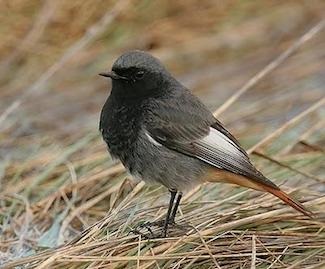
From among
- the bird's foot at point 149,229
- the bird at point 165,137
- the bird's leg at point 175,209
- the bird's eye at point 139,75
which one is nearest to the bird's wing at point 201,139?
the bird at point 165,137

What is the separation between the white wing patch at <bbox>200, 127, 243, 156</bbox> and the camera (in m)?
4.12

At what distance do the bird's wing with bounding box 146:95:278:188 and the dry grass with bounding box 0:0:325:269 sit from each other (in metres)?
0.21

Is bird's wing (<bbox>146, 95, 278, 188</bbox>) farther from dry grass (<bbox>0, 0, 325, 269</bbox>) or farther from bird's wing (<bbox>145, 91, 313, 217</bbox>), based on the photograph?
dry grass (<bbox>0, 0, 325, 269</bbox>)

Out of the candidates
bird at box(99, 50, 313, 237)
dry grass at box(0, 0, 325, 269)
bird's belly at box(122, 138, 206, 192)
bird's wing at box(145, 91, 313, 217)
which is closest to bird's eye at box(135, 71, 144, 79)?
bird at box(99, 50, 313, 237)

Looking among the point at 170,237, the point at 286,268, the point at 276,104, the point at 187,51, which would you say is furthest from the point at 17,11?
the point at 286,268

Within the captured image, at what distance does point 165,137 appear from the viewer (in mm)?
4066

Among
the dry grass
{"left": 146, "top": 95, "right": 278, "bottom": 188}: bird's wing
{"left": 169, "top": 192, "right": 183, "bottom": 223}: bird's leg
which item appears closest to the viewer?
the dry grass

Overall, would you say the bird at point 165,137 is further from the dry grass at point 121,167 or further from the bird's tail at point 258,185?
the dry grass at point 121,167

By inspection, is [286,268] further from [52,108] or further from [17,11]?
[17,11]

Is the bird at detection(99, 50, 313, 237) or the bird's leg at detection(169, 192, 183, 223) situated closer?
the bird at detection(99, 50, 313, 237)

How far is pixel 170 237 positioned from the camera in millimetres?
4039

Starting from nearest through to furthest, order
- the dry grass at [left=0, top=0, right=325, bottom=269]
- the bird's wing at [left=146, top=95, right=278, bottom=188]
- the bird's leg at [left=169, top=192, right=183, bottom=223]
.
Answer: the dry grass at [left=0, top=0, right=325, bottom=269] → the bird's wing at [left=146, top=95, right=278, bottom=188] → the bird's leg at [left=169, top=192, right=183, bottom=223]

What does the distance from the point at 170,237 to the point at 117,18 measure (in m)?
3.68

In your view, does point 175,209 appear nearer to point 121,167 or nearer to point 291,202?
point 291,202
